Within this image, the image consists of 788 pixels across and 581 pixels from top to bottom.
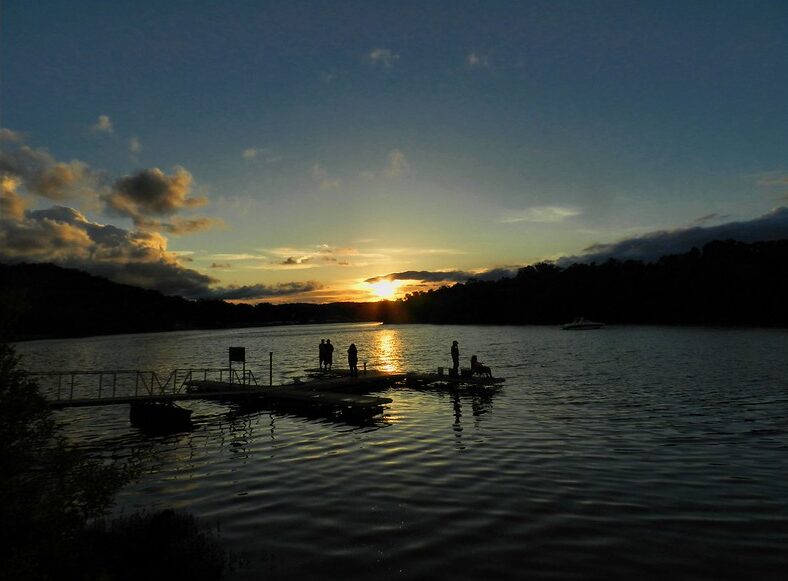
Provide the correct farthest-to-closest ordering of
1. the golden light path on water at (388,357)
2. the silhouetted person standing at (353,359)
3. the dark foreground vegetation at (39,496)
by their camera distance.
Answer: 1. the golden light path on water at (388,357)
2. the silhouetted person standing at (353,359)
3. the dark foreground vegetation at (39,496)

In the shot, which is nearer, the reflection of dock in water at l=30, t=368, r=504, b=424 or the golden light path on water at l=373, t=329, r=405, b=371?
the reflection of dock in water at l=30, t=368, r=504, b=424

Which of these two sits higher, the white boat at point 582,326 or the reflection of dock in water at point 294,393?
the white boat at point 582,326

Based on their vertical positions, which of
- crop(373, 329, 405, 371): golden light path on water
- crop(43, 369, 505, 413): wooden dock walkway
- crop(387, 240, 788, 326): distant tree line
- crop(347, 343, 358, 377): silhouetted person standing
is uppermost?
crop(387, 240, 788, 326): distant tree line

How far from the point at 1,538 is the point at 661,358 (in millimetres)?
62244

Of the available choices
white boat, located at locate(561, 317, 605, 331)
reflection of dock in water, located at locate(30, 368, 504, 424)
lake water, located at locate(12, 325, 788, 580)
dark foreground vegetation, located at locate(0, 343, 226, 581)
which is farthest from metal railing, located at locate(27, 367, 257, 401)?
white boat, located at locate(561, 317, 605, 331)

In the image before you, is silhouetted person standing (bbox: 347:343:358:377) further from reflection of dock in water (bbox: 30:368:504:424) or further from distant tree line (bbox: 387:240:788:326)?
distant tree line (bbox: 387:240:788:326)

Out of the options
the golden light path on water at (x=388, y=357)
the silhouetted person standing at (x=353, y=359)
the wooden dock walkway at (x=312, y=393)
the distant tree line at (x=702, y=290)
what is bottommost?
the golden light path on water at (x=388, y=357)

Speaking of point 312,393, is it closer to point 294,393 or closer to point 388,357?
point 294,393

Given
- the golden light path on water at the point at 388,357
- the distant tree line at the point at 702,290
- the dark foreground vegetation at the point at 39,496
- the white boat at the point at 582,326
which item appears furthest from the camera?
the white boat at the point at 582,326

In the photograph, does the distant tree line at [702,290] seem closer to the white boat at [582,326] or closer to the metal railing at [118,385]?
the white boat at [582,326]

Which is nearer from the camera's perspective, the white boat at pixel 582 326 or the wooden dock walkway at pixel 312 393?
the wooden dock walkway at pixel 312 393

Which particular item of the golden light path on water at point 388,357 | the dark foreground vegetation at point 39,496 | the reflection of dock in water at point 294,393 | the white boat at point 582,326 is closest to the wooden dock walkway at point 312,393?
the reflection of dock in water at point 294,393

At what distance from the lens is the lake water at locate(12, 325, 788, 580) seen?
1038cm

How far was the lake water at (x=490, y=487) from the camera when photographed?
1038 cm
